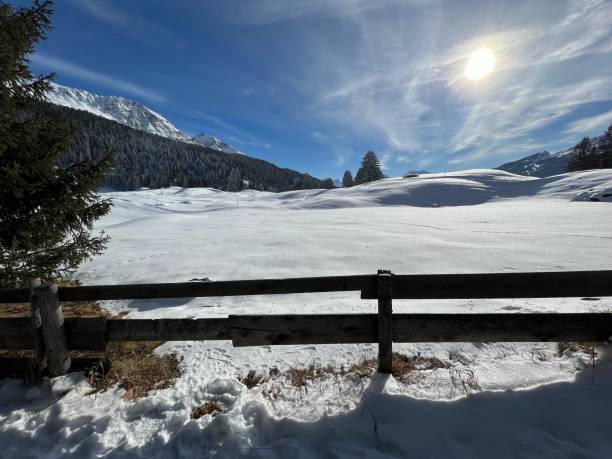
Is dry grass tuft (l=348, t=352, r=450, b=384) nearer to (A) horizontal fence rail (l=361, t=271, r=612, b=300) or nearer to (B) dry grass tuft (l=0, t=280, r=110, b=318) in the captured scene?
(A) horizontal fence rail (l=361, t=271, r=612, b=300)

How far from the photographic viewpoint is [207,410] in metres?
3.19

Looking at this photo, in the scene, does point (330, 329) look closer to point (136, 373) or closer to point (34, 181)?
point (136, 373)

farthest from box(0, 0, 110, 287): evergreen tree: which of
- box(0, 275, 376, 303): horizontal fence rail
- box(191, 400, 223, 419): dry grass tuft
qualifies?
box(191, 400, 223, 419): dry grass tuft

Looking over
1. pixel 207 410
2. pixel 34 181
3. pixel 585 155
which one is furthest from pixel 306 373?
pixel 585 155

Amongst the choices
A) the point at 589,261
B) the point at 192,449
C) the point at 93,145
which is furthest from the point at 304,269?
the point at 93,145

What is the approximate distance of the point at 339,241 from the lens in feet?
41.9

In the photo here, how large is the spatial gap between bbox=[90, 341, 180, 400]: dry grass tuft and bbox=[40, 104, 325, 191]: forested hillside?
116 meters

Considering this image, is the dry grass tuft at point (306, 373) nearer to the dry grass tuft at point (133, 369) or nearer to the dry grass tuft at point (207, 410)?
the dry grass tuft at point (207, 410)

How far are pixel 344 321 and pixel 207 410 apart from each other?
183cm

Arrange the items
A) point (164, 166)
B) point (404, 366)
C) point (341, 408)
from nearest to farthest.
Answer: point (341, 408) → point (404, 366) → point (164, 166)

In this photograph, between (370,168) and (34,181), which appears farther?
(370,168)

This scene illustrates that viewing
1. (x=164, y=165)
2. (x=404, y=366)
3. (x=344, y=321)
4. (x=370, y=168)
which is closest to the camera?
(x=344, y=321)

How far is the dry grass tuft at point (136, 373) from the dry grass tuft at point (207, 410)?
78cm

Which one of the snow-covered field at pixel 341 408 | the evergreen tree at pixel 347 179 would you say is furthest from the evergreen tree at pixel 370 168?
the snow-covered field at pixel 341 408
